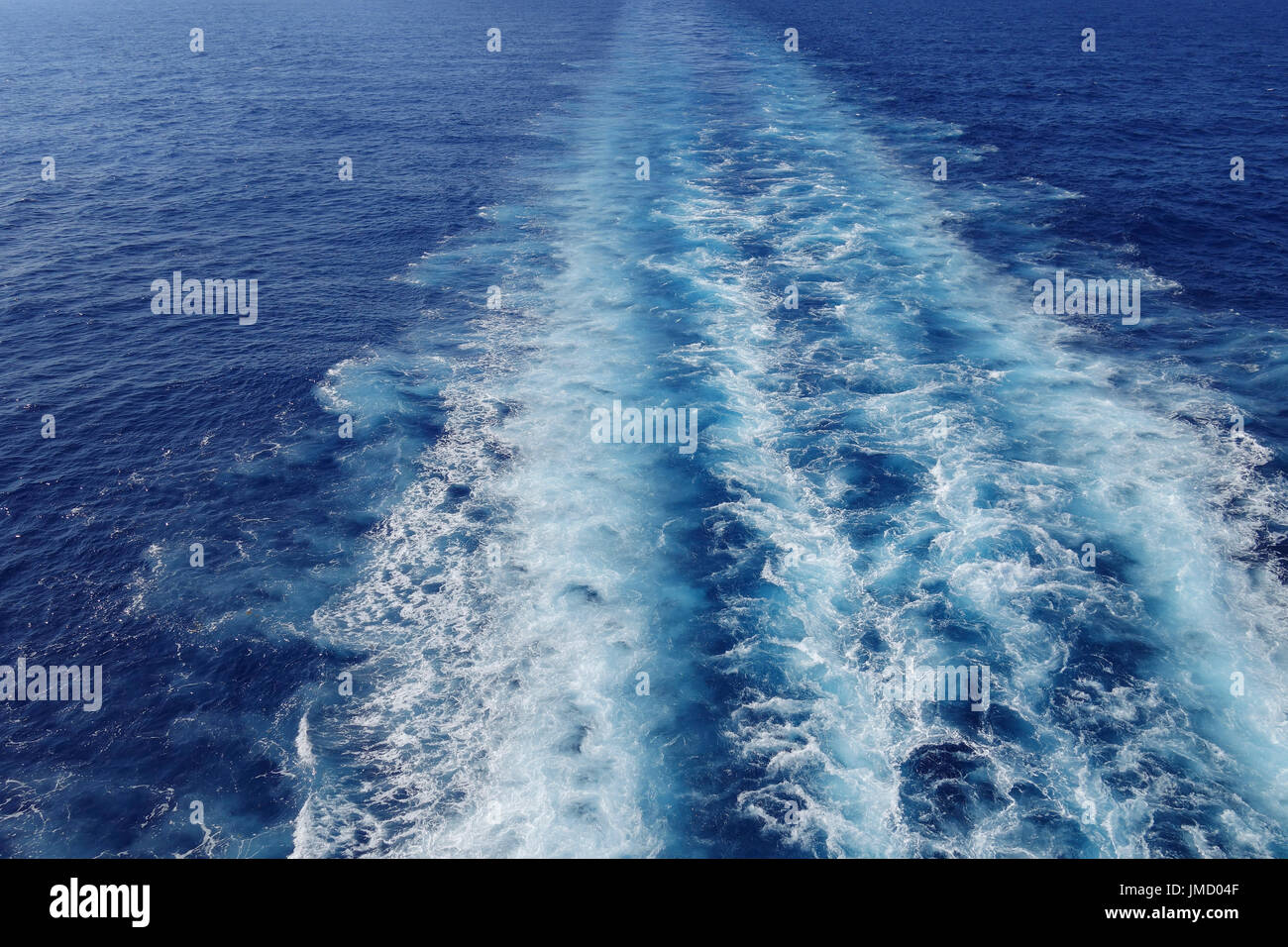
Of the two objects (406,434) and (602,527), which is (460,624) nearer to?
(602,527)

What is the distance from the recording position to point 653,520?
74750 millimetres

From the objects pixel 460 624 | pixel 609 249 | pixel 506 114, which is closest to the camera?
pixel 460 624

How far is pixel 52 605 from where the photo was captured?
2645 inches

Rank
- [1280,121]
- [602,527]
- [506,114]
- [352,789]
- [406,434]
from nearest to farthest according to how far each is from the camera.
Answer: [352,789] < [602,527] < [406,434] < [1280,121] < [506,114]

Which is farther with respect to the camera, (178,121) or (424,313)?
(178,121)

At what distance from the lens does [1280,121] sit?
153 meters

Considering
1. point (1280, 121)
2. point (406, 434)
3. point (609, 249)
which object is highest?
point (1280, 121)

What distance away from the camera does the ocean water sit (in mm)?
52781

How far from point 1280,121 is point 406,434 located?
173614 millimetres

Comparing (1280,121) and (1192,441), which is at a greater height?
(1280,121)

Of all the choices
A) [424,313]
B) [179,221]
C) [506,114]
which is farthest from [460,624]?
[506,114]

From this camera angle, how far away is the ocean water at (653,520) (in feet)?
173
